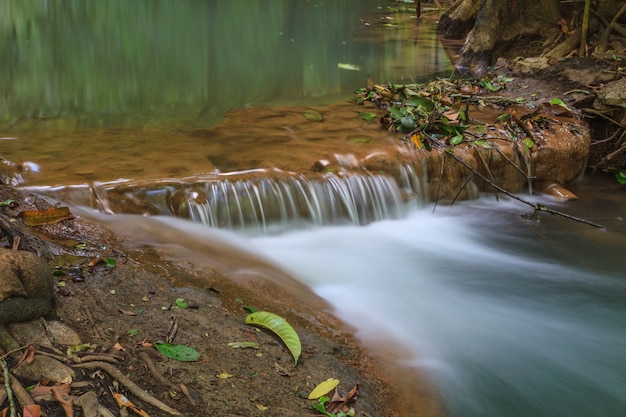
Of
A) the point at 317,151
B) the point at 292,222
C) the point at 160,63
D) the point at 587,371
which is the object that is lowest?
the point at 587,371

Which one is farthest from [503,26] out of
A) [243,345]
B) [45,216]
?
[243,345]

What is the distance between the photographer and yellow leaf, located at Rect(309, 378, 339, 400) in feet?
10.4

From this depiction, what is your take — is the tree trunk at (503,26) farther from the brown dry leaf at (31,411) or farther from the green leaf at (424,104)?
the brown dry leaf at (31,411)

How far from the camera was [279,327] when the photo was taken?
11.8ft

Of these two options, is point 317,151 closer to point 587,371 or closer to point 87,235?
point 87,235

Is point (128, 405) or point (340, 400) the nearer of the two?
point (128, 405)

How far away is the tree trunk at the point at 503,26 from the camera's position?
11766 mm

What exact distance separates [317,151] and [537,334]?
3159mm

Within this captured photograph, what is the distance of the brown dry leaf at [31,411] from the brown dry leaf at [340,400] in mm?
1421

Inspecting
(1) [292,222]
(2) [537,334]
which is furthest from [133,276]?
(2) [537,334]

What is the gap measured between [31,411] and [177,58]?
1203 centimetres

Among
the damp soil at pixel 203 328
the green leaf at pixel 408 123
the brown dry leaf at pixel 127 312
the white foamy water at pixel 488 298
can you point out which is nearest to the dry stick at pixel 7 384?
the damp soil at pixel 203 328

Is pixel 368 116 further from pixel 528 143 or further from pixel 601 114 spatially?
pixel 601 114

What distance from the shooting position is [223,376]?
10.0ft
